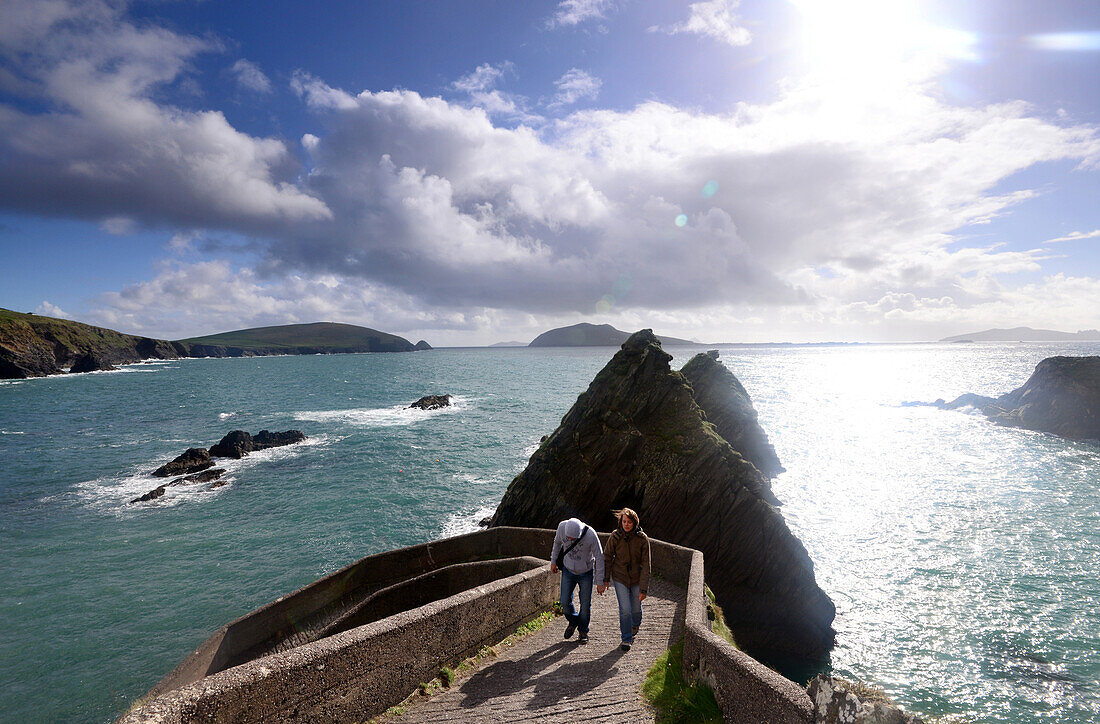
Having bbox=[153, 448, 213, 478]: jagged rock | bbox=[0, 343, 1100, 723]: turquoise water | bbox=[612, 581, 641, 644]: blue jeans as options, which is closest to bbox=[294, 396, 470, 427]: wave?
bbox=[0, 343, 1100, 723]: turquoise water

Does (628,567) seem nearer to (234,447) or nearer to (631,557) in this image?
(631,557)

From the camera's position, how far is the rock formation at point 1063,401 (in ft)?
172

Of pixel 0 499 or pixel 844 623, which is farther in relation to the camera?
pixel 0 499

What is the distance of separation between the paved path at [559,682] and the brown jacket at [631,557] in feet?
4.27

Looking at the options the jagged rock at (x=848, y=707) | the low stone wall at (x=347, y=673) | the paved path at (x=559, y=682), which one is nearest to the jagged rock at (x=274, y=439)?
the low stone wall at (x=347, y=673)

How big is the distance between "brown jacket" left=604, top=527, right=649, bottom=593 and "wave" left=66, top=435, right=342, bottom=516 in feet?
116

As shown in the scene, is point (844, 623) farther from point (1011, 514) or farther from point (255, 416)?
point (255, 416)

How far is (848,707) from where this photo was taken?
4422 mm

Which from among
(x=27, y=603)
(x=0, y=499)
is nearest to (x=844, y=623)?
(x=27, y=603)

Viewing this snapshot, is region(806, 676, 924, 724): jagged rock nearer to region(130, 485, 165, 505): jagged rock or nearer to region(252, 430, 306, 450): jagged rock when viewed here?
region(130, 485, 165, 505): jagged rock

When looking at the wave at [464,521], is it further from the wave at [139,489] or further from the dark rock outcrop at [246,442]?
the dark rock outcrop at [246,442]

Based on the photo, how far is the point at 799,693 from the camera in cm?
516

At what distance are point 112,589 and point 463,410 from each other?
164ft

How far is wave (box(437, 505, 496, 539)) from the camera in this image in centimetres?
2746
